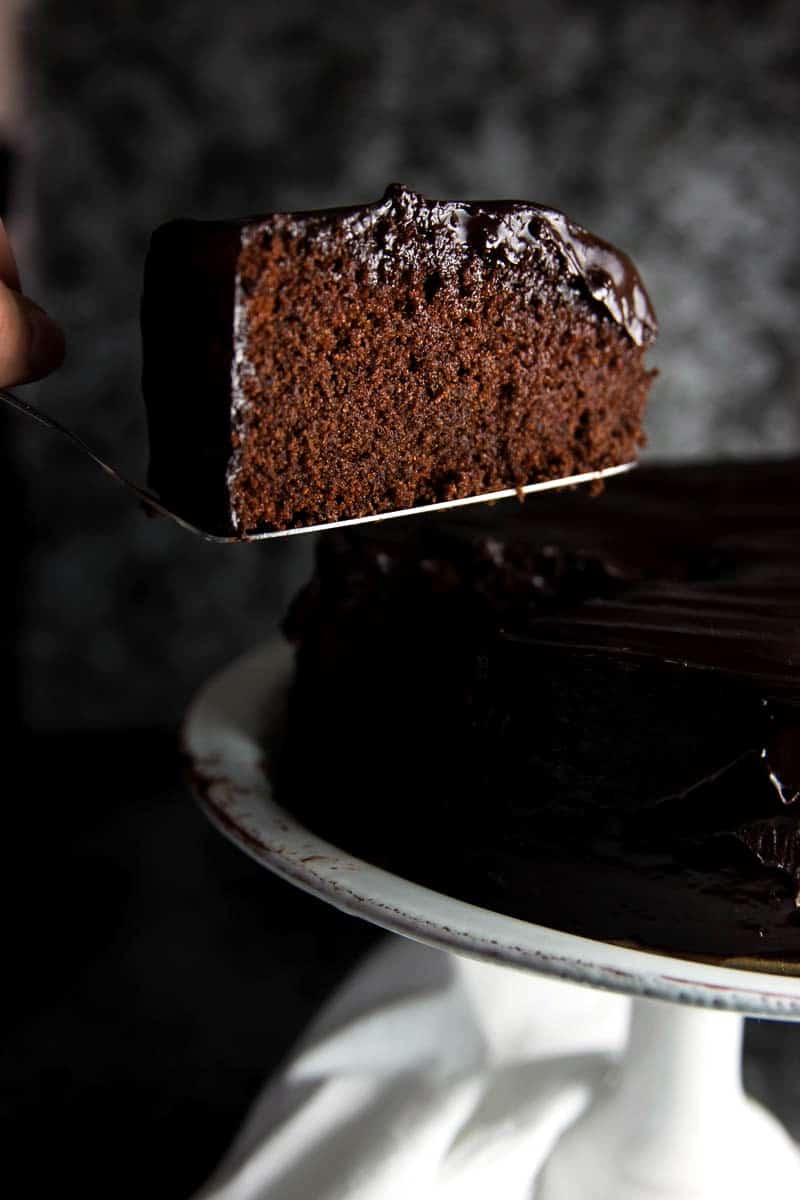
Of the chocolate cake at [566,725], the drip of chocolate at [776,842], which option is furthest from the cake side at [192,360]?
the drip of chocolate at [776,842]

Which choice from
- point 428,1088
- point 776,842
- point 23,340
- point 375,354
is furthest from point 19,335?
point 428,1088

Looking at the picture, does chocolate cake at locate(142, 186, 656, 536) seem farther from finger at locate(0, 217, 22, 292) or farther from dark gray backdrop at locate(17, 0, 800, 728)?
dark gray backdrop at locate(17, 0, 800, 728)

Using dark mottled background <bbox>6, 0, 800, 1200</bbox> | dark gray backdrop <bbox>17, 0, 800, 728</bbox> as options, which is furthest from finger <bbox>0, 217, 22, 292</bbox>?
dark gray backdrop <bbox>17, 0, 800, 728</bbox>

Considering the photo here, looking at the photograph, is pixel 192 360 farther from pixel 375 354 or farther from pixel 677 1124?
pixel 677 1124

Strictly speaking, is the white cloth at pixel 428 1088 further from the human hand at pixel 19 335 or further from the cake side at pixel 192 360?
the human hand at pixel 19 335

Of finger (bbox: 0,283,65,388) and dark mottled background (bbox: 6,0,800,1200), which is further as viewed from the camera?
dark mottled background (bbox: 6,0,800,1200)

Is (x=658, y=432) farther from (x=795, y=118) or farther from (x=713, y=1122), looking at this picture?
(x=713, y=1122)
